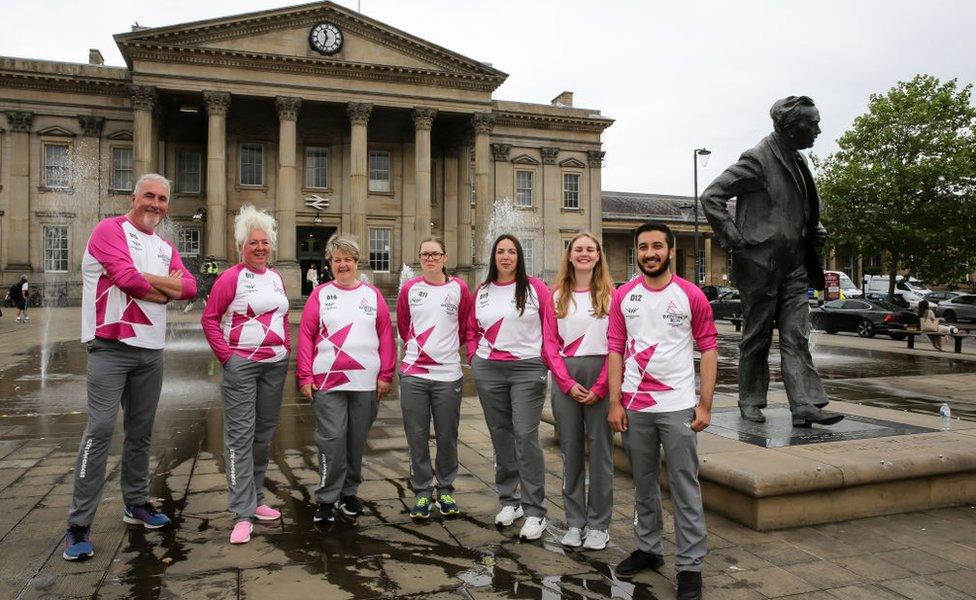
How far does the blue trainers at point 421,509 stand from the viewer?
4.83 meters

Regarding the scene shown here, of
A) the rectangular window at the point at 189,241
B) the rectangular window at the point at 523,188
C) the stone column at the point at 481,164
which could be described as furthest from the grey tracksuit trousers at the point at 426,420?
the rectangular window at the point at 523,188

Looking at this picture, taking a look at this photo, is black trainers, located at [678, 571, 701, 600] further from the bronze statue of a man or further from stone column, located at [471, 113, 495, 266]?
stone column, located at [471, 113, 495, 266]

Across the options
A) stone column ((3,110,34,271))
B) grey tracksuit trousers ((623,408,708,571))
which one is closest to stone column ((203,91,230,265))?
stone column ((3,110,34,271))

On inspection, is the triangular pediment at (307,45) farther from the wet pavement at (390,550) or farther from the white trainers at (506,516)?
the white trainers at (506,516)

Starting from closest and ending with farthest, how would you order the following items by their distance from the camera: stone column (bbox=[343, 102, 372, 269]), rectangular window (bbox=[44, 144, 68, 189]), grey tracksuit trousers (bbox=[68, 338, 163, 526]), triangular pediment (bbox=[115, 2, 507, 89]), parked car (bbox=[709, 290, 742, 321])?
1. grey tracksuit trousers (bbox=[68, 338, 163, 526])
2. parked car (bbox=[709, 290, 742, 321])
3. triangular pediment (bbox=[115, 2, 507, 89])
4. rectangular window (bbox=[44, 144, 68, 189])
5. stone column (bbox=[343, 102, 372, 269])

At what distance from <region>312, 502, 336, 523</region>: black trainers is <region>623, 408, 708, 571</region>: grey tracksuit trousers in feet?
6.68

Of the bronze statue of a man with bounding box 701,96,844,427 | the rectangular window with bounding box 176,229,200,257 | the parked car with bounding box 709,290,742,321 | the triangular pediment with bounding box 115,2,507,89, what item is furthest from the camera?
the rectangular window with bounding box 176,229,200,257

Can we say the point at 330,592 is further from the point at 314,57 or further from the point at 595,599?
the point at 314,57

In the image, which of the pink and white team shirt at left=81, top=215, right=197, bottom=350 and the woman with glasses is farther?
the woman with glasses

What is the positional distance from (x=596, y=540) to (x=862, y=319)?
23.6 meters

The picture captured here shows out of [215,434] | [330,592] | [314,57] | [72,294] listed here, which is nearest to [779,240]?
[330,592]

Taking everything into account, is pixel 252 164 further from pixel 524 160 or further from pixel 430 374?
pixel 430 374

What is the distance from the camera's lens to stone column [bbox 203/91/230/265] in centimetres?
3647

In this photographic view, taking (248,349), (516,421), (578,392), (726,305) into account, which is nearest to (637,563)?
(578,392)
